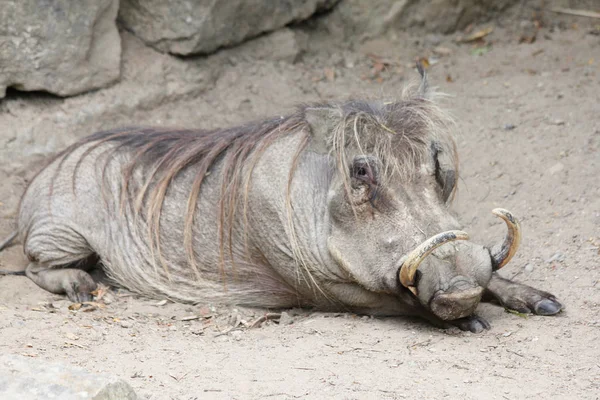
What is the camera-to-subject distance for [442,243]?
141 inches

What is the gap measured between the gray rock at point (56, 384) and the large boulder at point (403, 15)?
170 inches

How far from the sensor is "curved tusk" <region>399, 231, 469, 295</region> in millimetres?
3553

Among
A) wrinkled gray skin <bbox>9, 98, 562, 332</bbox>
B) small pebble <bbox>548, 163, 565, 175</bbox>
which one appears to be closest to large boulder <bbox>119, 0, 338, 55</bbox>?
wrinkled gray skin <bbox>9, 98, 562, 332</bbox>

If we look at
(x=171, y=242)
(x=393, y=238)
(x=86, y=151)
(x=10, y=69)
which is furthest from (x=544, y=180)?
(x=10, y=69)

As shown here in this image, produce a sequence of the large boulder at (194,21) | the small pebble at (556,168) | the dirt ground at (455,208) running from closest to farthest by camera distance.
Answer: the dirt ground at (455,208) < the small pebble at (556,168) < the large boulder at (194,21)

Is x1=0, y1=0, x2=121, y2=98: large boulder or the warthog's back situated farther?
x1=0, y1=0, x2=121, y2=98: large boulder

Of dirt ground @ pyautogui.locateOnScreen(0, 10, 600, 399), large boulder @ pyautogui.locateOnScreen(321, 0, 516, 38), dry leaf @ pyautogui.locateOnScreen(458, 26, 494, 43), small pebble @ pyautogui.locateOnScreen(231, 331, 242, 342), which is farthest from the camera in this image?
dry leaf @ pyautogui.locateOnScreen(458, 26, 494, 43)

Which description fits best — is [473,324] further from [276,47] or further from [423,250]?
[276,47]

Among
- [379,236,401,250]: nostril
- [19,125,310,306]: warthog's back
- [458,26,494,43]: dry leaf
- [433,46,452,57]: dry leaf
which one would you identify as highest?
[458,26,494,43]: dry leaf

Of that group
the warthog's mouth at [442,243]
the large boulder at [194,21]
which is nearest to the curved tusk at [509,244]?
the warthog's mouth at [442,243]

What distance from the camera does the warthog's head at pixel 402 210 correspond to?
11.9 feet

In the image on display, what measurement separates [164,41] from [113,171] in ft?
4.57

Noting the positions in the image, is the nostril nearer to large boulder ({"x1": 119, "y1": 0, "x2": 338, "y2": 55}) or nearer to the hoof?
the hoof

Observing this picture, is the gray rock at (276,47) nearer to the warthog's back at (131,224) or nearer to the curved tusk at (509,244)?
the warthog's back at (131,224)
